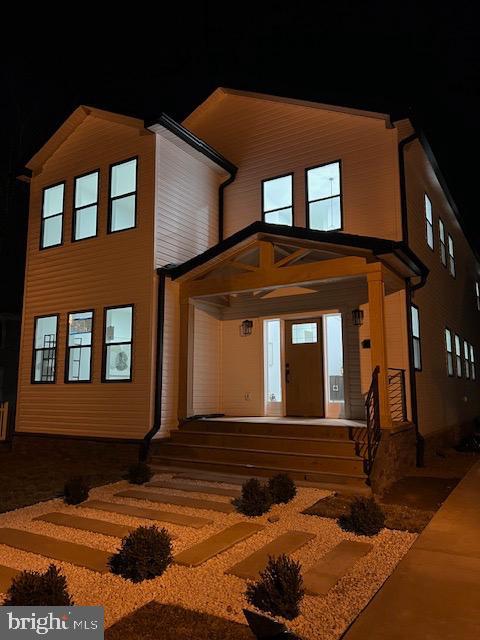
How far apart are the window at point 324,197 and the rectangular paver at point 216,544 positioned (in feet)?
22.3

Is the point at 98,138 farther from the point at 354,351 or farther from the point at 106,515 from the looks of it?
the point at 106,515

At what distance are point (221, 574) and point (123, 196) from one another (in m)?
8.20

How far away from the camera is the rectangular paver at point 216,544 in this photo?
14.1 ft

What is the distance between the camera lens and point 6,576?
394 cm

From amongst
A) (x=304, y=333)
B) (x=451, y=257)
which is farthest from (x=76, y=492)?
(x=451, y=257)

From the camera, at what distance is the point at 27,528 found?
5.32m

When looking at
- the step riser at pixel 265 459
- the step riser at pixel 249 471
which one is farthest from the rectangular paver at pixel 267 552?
the step riser at pixel 265 459

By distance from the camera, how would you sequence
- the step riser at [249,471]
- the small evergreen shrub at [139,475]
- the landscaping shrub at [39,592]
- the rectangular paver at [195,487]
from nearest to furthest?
the landscaping shrub at [39,592] < the rectangular paver at [195,487] < the step riser at [249,471] < the small evergreen shrub at [139,475]

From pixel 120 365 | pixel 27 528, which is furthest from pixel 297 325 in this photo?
pixel 27 528

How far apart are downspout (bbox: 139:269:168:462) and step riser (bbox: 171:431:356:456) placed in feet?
1.41

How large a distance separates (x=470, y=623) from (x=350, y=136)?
30.5ft

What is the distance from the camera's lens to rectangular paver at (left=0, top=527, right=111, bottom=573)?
4.24 metres

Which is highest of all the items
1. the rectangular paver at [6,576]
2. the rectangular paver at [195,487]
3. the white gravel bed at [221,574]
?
the rectangular paver at [195,487]

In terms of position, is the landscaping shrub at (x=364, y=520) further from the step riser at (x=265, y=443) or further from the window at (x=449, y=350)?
the window at (x=449, y=350)
